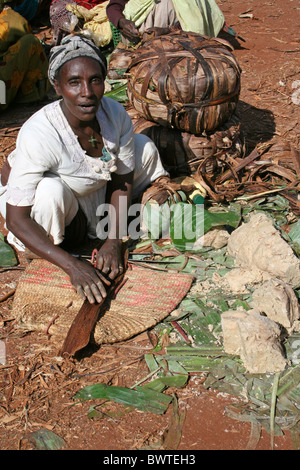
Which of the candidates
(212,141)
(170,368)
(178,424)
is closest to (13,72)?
(212,141)

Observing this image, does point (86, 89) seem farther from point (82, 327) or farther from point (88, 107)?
point (82, 327)

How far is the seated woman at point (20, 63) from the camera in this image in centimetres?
488

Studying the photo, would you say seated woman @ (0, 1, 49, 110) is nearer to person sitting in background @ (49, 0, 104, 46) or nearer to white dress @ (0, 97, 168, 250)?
person sitting in background @ (49, 0, 104, 46)

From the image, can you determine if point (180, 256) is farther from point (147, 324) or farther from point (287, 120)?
point (287, 120)

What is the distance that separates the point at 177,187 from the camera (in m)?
3.34

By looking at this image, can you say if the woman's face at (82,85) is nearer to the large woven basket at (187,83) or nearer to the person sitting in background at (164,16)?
the large woven basket at (187,83)

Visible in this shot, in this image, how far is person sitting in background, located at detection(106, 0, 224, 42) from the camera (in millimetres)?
5191

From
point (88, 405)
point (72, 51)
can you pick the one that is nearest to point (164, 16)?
point (72, 51)

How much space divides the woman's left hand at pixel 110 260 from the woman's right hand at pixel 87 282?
0.13 meters

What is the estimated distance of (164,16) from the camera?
5.43 meters

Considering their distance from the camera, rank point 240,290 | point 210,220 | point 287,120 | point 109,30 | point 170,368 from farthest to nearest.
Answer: point 109,30
point 287,120
point 210,220
point 240,290
point 170,368

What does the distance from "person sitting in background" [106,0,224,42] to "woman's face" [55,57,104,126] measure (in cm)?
291

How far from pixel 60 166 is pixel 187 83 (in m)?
1.16

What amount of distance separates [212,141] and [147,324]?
62.6 inches
